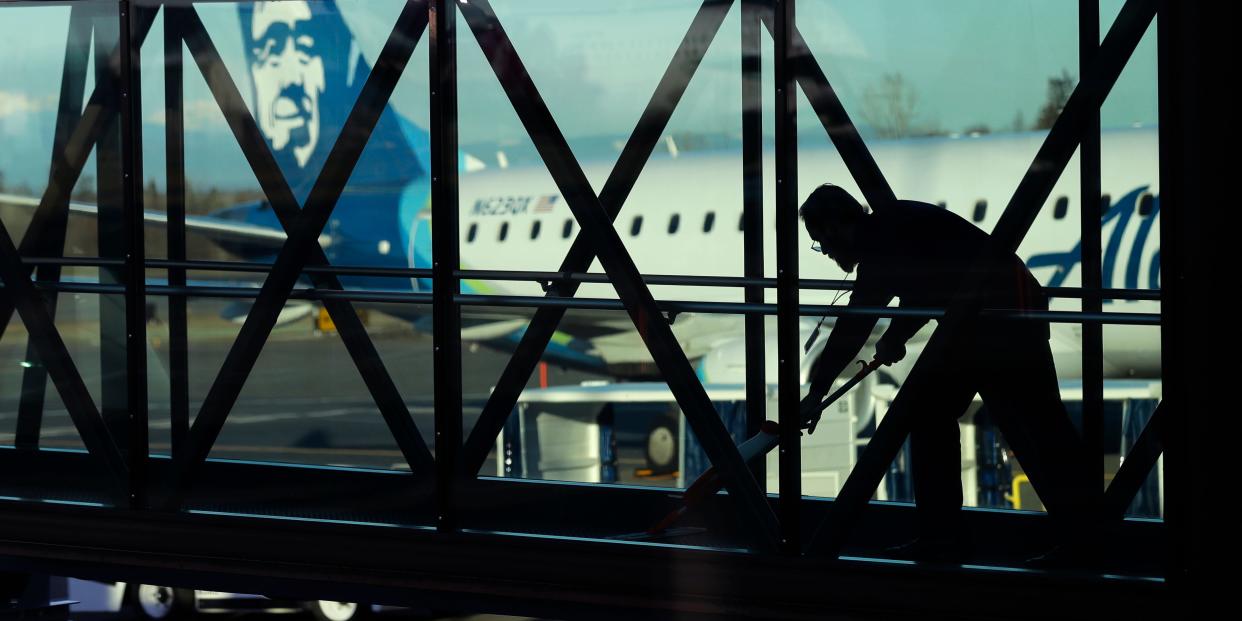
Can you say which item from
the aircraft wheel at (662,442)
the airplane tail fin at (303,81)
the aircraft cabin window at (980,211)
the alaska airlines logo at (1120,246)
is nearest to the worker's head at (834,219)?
the airplane tail fin at (303,81)

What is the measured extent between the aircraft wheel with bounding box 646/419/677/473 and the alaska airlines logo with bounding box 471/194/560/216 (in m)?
6.97

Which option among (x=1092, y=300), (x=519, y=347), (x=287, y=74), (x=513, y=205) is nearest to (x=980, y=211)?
(x=513, y=205)

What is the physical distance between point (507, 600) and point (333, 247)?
14.8 metres

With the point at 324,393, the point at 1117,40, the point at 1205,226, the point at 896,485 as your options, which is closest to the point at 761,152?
the point at 1117,40

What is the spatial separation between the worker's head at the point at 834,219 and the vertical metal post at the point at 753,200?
13.3 inches

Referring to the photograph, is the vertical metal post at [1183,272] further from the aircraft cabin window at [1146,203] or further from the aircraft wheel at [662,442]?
the aircraft wheel at [662,442]

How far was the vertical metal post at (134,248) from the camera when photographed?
5395 millimetres

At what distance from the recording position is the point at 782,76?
4.55 m

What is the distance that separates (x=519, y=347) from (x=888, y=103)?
6.81 feet

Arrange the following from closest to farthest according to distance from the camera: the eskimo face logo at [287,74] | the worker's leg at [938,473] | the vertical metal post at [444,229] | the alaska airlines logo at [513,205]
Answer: the vertical metal post at [444,229]
the worker's leg at [938,473]
the eskimo face logo at [287,74]
the alaska airlines logo at [513,205]

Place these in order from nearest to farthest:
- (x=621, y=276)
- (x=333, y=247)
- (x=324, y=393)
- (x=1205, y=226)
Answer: (x=1205, y=226) → (x=621, y=276) → (x=333, y=247) → (x=324, y=393)

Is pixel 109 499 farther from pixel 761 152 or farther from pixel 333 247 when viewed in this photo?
pixel 333 247

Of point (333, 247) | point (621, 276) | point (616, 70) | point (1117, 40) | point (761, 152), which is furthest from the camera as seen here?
point (333, 247)

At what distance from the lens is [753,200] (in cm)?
599
